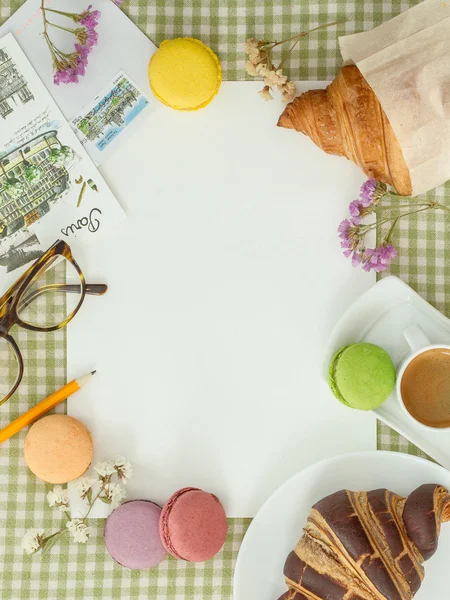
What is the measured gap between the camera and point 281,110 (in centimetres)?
93

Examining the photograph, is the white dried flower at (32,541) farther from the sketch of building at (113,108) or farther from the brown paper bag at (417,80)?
the brown paper bag at (417,80)

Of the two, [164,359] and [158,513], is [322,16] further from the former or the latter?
[158,513]

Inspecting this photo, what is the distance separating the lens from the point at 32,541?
0.93 m

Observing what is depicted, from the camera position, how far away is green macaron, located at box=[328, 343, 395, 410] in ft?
2.86

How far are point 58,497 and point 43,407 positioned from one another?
5.5 inches

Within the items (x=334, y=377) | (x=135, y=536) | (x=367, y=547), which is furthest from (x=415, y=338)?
(x=135, y=536)

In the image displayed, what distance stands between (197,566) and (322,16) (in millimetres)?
890

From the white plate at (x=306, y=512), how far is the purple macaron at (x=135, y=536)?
0.13 meters

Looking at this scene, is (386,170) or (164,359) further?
(164,359)

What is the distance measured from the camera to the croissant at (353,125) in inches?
32.2

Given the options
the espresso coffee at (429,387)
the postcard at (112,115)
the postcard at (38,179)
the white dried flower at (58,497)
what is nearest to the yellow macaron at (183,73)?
the postcard at (112,115)

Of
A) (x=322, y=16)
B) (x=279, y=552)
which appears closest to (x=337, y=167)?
(x=322, y=16)

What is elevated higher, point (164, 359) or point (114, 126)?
point (114, 126)

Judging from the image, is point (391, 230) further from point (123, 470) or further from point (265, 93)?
point (123, 470)
